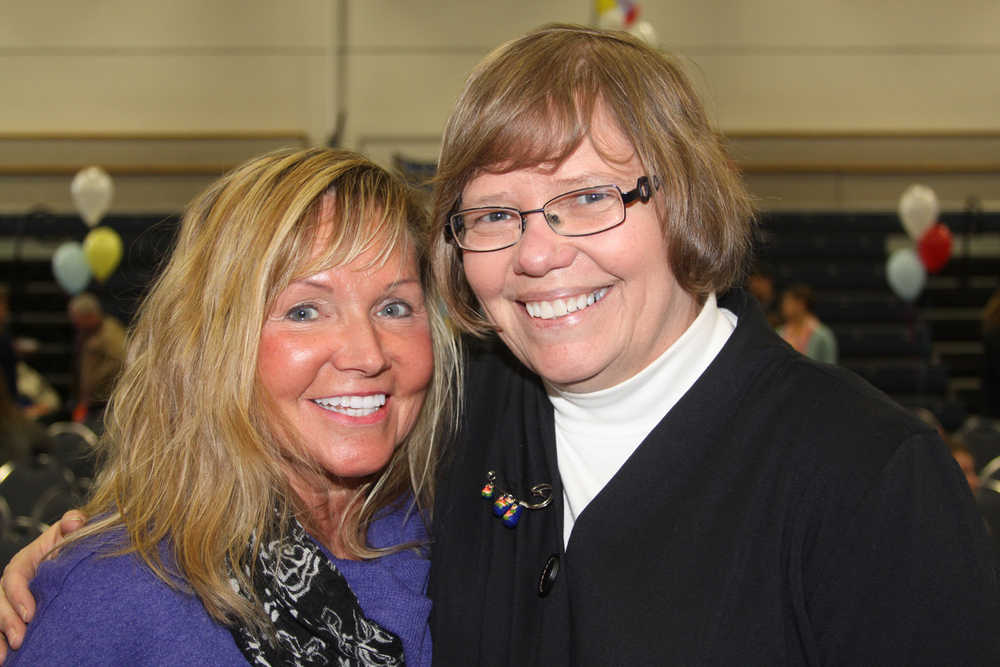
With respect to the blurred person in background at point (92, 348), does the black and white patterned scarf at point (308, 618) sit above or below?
above

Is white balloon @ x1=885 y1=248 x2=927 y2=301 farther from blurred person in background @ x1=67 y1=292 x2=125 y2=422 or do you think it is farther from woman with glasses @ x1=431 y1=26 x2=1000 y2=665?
woman with glasses @ x1=431 y1=26 x2=1000 y2=665

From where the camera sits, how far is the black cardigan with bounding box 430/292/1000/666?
3.82ft

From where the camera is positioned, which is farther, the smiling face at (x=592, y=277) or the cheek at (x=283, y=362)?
the cheek at (x=283, y=362)

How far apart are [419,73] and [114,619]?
A: 942cm

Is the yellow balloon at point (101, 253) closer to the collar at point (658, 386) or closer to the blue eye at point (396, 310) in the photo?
the blue eye at point (396, 310)

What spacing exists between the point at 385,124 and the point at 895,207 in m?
5.53

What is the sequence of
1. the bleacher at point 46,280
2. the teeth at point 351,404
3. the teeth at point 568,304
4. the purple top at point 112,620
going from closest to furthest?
the purple top at point 112,620 → the teeth at point 568,304 → the teeth at point 351,404 → the bleacher at point 46,280

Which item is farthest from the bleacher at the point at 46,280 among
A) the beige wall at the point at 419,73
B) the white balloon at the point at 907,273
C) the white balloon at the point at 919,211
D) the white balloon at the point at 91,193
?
the white balloon at the point at 919,211

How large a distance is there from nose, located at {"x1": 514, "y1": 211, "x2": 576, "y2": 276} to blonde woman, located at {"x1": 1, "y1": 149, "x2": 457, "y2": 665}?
0.29m

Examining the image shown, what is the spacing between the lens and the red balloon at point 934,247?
27.9 ft

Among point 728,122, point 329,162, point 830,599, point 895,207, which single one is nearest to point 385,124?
point 728,122

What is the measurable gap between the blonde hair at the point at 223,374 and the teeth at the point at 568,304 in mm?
316

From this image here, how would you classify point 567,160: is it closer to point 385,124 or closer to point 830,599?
point 830,599

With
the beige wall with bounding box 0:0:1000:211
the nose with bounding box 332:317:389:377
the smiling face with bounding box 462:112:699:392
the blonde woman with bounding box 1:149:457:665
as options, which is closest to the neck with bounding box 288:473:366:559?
the blonde woman with bounding box 1:149:457:665
